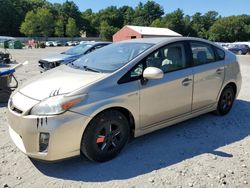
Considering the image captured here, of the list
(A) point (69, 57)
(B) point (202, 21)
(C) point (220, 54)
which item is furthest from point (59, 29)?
(C) point (220, 54)

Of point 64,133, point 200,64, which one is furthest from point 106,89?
point 200,64

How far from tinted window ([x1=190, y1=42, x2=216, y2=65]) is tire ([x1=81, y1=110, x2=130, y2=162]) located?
1.87 m

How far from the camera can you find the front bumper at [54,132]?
354 cm

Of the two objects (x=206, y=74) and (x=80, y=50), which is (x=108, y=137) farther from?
(x=80, y=50)

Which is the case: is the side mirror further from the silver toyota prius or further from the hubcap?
the hubcap

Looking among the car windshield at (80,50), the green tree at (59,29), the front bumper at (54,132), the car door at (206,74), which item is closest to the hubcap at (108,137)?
the front bumper at (54,132)

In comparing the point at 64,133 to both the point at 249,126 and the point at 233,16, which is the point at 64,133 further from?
the point at 233,16

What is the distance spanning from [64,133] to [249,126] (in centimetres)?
361

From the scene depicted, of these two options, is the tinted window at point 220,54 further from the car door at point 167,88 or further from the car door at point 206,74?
the car door at point 167,88

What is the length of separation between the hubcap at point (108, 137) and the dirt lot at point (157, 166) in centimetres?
22

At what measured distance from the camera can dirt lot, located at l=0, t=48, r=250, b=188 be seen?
3.61 metres

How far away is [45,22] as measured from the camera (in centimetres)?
8912

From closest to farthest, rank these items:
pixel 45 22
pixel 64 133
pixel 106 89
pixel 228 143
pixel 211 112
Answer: pixel 64 133 < pixel 106 89 < pixel 228 143 < pixel 211 112 < pixel 45 22

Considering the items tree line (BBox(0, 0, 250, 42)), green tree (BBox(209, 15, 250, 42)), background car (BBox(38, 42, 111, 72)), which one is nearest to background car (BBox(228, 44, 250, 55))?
background car (BBox(38, 42, 111, 72))
